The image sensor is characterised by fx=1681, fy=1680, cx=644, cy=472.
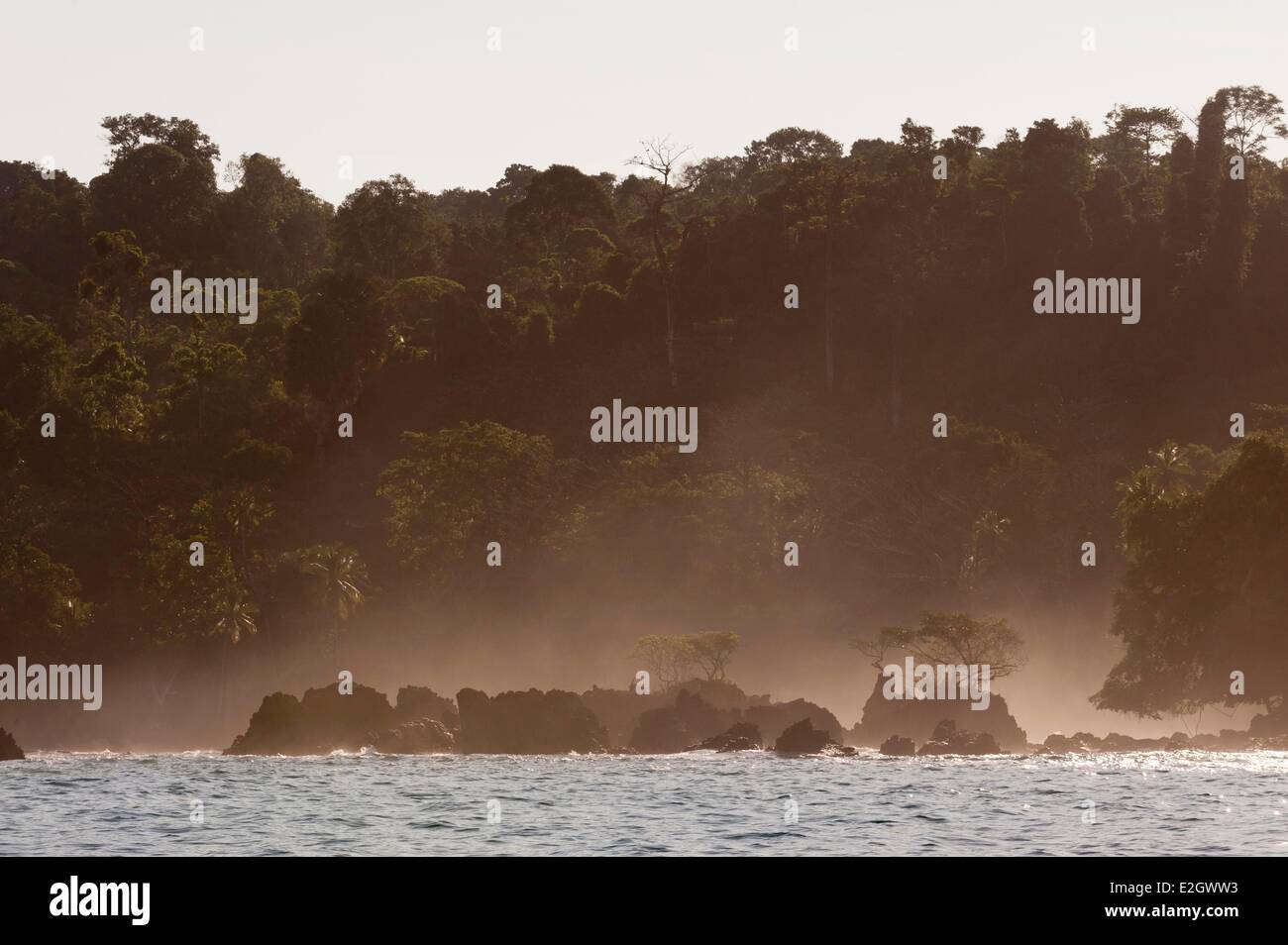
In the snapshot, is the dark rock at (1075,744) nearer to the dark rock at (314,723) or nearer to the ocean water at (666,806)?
the ocean water at (666,806)

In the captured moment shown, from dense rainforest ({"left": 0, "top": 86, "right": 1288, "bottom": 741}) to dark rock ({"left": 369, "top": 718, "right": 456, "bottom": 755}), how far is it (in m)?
20.5

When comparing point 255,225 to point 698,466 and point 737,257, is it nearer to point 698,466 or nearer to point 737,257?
point 737,257

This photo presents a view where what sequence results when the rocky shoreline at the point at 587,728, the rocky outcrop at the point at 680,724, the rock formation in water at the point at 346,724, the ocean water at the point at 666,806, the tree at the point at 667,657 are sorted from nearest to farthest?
the ocean water at the point at 666,806 → the rocky shoreline at the point at 587,728 → the rocky outcrop at the point at 680,724 → the rock formation in water at the point at 346,724 → the tree at the point at 667,657

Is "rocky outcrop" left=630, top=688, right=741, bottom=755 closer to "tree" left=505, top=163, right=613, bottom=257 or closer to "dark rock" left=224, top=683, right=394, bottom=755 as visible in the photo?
"dark rock" left=224, top=683, right=394, bottom=755

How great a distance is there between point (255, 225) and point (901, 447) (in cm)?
8290

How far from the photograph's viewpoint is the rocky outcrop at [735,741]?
261 feet

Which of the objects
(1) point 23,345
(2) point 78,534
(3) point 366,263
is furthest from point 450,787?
(3) point 366,263

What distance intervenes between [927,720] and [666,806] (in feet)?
116

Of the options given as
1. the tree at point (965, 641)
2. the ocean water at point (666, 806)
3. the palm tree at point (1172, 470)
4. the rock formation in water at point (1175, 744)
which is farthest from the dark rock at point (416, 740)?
the palm tree at point (1172, 470)

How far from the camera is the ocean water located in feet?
132

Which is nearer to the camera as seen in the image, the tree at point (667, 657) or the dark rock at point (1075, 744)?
the dark rock at point (1075, 744)

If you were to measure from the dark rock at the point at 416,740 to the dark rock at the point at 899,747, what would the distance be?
21.1 meters

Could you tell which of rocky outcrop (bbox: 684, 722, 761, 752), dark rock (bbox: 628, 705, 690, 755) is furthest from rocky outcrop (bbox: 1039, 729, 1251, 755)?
dark rock (bbox: 628, 705, 690, 755)

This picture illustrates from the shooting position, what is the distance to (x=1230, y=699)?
259 feet
